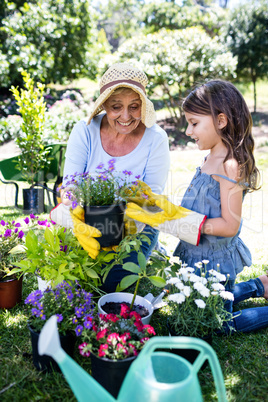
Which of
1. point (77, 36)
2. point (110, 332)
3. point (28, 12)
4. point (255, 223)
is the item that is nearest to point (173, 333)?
point (110, 332)

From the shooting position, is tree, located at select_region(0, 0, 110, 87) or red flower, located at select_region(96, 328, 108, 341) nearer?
red flower, located at select_region(96, 328, 108, 341)

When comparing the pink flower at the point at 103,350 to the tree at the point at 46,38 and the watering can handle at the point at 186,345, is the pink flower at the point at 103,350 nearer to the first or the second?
the watering can handle at the point at 186,345

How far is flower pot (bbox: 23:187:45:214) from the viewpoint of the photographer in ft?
13.4

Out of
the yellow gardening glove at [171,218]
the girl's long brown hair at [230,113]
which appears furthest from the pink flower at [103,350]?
the girl's long brown hair at [230,113]

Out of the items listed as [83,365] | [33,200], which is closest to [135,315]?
[83,365]

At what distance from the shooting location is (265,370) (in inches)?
61.0

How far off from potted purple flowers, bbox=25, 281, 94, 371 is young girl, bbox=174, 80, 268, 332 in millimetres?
703

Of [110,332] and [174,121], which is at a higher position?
[174,121]

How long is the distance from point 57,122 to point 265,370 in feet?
18.3

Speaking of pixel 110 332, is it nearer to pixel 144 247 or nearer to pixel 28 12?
pixel 144 247

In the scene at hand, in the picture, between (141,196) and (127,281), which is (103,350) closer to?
(127,281)

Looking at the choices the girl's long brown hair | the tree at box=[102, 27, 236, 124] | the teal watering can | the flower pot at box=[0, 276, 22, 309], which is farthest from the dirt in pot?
the tree at box=[102, 27, 236, 124]

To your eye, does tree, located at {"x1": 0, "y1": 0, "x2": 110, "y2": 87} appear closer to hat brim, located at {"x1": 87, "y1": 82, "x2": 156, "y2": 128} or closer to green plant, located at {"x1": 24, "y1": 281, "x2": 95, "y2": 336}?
hat brim, located at {"x1": 87, "y1": 82, "x2": 156, "y2": 128}

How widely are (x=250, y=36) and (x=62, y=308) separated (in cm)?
984
